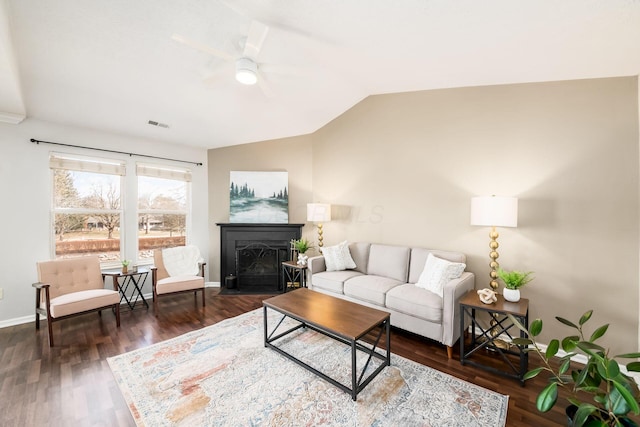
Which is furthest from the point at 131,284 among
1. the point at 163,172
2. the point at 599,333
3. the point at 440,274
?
the point at 599,333

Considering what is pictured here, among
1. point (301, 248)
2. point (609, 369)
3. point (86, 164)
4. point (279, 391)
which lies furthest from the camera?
point (301, 248)

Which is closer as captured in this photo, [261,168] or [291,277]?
[291,277]

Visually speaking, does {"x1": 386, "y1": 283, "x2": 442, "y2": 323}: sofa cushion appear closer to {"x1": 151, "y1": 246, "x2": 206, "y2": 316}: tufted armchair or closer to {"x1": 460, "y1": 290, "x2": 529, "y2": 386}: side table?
{"x1": 460, "y1": 290, "x2": 529, "y2": 386}: side table

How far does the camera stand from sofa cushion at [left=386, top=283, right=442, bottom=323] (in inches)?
97.1

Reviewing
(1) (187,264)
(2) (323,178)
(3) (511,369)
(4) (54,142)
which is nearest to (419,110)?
(2) (323,178)

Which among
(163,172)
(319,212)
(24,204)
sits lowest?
(319,212)

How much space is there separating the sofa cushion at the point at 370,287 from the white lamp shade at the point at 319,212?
113 centimetres

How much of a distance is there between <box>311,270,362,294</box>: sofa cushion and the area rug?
800 millimetres

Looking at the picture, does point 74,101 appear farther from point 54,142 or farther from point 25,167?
point 25,167

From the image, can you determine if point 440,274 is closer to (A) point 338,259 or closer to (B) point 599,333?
(B) point 599,333

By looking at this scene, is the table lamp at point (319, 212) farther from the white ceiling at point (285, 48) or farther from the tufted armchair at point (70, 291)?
the tufted armchair at point (70, 291)

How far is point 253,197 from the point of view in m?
4.66

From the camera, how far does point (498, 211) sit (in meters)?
2.39

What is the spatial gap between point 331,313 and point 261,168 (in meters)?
3.29
